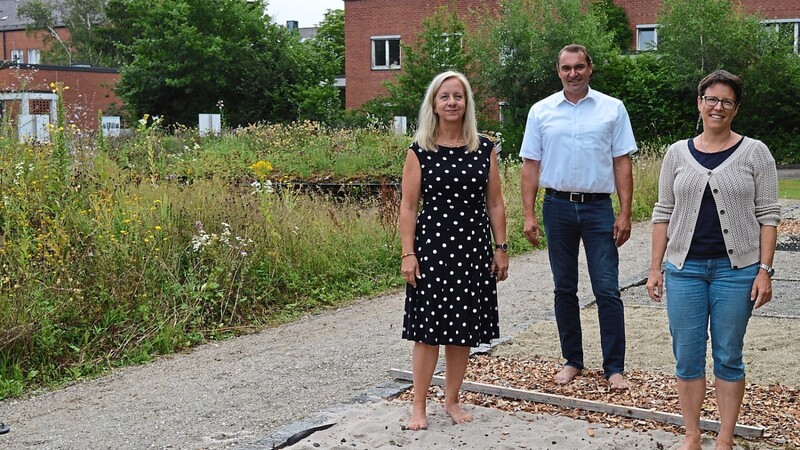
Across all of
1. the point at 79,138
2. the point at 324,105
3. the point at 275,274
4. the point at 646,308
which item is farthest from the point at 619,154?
the point at 324,105

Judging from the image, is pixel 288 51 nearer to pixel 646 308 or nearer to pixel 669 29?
pixel 669 29

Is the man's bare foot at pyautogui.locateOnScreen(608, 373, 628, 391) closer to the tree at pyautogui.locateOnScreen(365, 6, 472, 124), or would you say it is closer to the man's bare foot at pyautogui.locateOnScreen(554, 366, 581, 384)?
the man's bare foot at pyautogui.locateOnScreen(554, 366, 581, 384)

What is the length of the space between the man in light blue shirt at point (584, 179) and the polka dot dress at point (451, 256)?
0.85m

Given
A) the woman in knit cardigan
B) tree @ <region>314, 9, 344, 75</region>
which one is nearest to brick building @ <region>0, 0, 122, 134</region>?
the woman in knit cardigan

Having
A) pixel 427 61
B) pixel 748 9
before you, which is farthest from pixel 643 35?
pixel 427 61

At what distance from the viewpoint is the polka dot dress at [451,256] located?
230 inches

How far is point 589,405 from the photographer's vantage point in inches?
244

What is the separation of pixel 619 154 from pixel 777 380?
72.2 inches

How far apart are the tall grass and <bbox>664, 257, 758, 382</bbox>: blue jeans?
447 centimetres

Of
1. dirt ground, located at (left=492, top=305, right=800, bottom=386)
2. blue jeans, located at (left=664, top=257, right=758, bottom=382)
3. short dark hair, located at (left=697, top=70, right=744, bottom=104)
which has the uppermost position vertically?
A: short dark hair, located at (left=697, top=70, right=744, bottom=104)

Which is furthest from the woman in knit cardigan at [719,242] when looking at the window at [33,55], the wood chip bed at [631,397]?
the window at [33,55]

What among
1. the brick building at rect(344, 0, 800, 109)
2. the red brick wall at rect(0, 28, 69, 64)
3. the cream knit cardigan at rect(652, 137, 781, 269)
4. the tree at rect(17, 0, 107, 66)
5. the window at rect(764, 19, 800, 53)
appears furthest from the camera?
the red brick wall at rect(0, 28, 69, 64)

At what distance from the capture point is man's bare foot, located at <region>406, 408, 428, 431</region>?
5879 millimetres

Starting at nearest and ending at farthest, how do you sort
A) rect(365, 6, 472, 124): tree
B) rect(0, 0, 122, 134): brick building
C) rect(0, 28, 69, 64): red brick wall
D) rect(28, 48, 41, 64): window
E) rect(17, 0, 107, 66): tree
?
rect(0, 0, 122, 134): brick building, rect(365, 6, 472, 124): tree, rect(17, 0, 107, 66): tree, rect(0, 28, 69, 64): red brick wall, rect(28, 48, 41, 64): window
